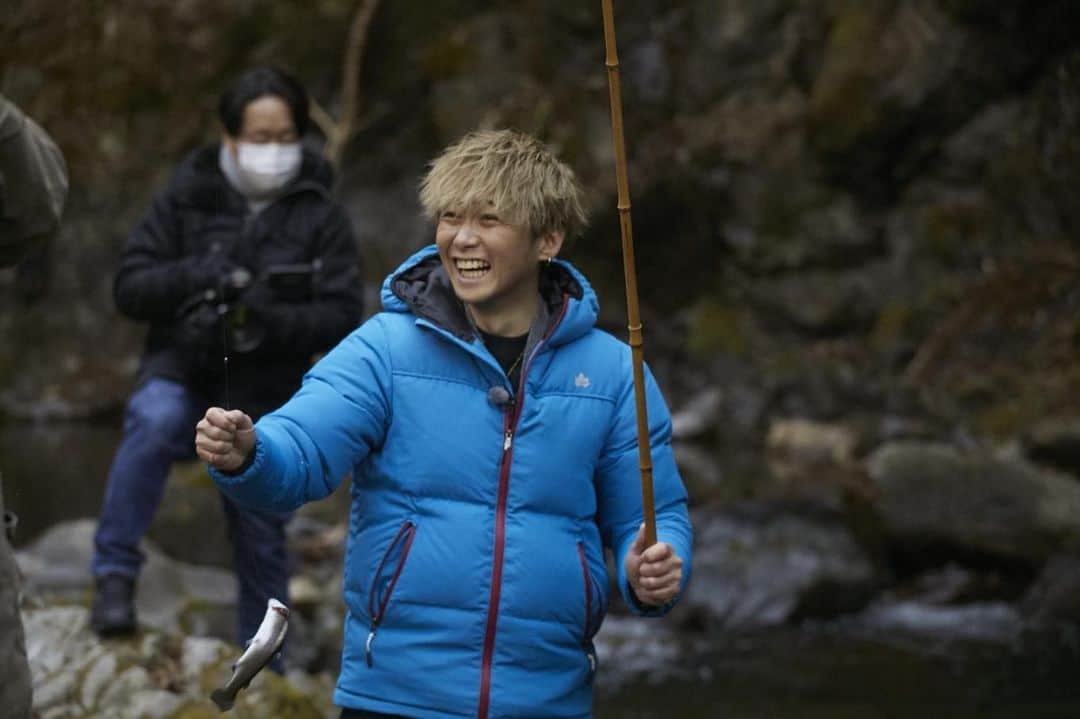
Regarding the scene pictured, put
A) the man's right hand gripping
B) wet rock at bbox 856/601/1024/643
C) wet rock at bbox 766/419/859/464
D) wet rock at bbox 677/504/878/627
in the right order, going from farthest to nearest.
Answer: wet rock at bbox 766/419/859/464 < wet rock at bbox 677/504/878/627 < wet rock at bbox 856/601/1024/643 < the man's right hand gripping

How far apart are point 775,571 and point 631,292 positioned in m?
5.86

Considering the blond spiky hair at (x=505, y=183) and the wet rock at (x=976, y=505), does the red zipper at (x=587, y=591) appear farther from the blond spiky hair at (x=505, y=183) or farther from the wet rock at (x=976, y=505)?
the wet rock at (x=976, y=505)

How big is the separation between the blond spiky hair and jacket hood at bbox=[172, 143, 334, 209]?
1626mm

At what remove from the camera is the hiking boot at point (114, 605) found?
4.86 m

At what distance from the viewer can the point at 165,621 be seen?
595 cm

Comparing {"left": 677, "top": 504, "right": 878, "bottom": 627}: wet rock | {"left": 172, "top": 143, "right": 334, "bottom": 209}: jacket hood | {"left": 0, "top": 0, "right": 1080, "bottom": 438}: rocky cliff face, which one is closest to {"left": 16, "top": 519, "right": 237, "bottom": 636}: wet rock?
{"left": 172, "top": 143, "right": 334, "bottom": 209}: jacket hood

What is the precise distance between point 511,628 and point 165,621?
10.7ft

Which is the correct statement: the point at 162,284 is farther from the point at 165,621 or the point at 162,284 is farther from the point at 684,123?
the point at 684,123

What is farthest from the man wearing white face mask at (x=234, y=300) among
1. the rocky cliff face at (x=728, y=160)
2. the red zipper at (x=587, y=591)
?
the rocky cliff face at (x=728, y=160)

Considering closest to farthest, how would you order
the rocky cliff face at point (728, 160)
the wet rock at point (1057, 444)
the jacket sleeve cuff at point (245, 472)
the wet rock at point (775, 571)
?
the jacket sleeve cuff at point (245, 472) < the wet rock at point (775, 571) < the wet rock at point (1057, 444) < the rocky cliff face at point (728, 160)

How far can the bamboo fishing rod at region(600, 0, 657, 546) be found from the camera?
278cm

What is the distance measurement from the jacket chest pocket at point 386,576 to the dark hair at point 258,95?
7.31 ft

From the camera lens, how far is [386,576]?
3.04 meters

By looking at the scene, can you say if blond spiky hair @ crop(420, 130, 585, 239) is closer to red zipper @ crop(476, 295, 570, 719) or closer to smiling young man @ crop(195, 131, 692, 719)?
smiling young man @ crop(195, 131, 692, 719)
